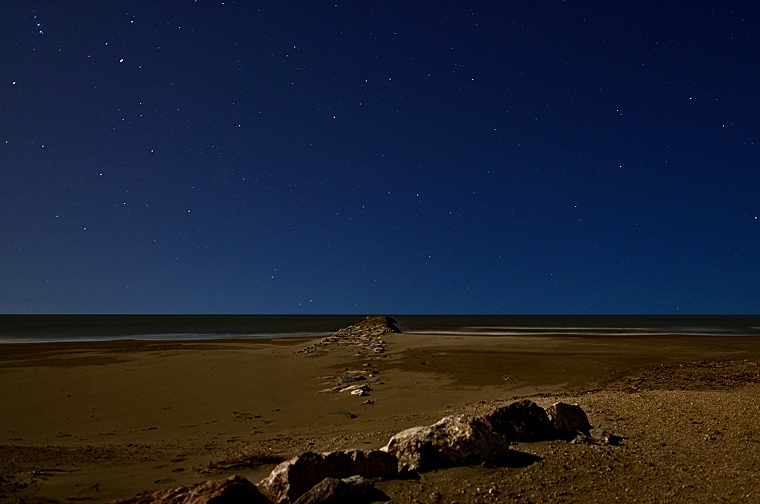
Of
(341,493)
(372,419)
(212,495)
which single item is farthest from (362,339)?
(212,495)

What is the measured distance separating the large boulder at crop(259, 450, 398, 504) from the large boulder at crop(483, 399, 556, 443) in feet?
4.90

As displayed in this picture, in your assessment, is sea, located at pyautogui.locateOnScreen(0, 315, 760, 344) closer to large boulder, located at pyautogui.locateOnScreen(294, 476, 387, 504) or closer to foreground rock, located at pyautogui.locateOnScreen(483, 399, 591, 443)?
foreground rock, located at pyautogui.locateOnScreen(483, 399, 591, 443)

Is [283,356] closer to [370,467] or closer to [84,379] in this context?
[84,379]

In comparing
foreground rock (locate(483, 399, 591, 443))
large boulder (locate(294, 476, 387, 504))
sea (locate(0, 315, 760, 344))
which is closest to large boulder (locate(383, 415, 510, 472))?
foreground rock (locate(483, 399, 591, 443))

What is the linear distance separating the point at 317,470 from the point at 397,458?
0.94 metres

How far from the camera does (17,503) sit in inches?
163

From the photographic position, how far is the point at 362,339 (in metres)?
26.7

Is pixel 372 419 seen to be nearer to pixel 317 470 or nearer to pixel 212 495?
pixel 317 470

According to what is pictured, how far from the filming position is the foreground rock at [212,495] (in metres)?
3.29

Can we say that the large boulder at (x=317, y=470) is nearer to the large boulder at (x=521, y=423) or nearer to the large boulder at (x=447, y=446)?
the large boulder at (x=447, y=446)

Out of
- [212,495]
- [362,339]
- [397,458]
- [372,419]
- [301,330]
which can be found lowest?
[301,330]

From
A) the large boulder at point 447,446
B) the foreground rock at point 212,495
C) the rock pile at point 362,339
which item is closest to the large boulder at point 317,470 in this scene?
the large boulder at point 447,446

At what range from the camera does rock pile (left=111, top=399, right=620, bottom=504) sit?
3461 mm

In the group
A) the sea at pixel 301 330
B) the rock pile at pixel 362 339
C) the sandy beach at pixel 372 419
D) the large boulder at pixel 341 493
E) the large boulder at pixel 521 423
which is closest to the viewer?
the large boulder at pixel 341 493
